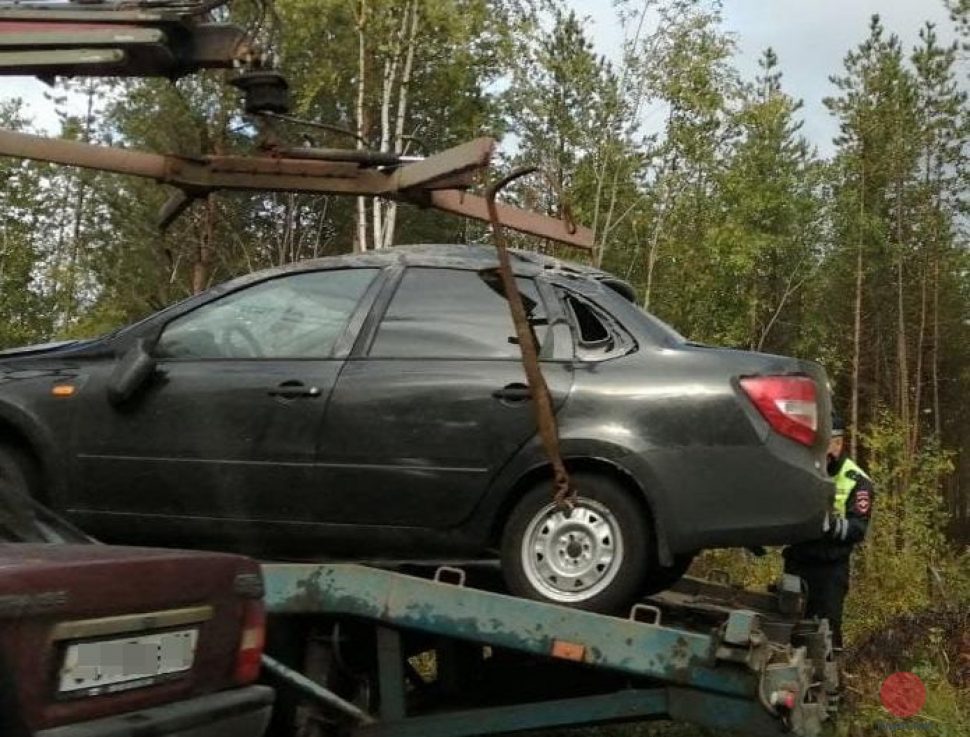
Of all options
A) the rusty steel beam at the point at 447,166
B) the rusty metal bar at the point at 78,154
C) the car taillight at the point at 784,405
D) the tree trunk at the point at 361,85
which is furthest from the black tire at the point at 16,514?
the tree trunk at the point at 361,85

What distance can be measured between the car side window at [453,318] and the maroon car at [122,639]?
1.45 metres

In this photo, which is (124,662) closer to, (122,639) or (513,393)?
(122,639)

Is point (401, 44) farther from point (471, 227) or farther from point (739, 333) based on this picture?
point (739, 333)

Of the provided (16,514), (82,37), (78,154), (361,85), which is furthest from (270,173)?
(361,85)

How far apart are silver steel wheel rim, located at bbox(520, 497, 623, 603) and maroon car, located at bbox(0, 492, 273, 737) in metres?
1.20

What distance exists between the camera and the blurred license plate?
2.62 metres

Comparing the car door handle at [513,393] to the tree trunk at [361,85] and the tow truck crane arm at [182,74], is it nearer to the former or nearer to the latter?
the tow truck crane arm at [182,74]

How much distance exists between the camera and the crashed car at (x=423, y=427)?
164 inches

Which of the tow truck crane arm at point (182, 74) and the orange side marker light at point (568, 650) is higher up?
the tow truck crane arm at point (182, 74)

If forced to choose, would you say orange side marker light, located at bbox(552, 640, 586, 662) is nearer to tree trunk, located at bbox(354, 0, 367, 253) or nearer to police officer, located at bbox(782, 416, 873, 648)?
police officer, located at bbox(782, 416, 873, 648)

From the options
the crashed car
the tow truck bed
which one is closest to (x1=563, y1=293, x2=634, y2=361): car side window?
the crashed car

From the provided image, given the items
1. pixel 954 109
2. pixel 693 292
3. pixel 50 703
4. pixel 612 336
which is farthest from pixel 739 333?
pixel 50 703

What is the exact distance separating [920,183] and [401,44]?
15428 mm

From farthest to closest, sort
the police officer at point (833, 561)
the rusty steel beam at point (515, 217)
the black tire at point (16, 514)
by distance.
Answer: the police officer at point (833, 561)
the rusty steel beam at point (515, 217)
the black tire at point (16, 514)
